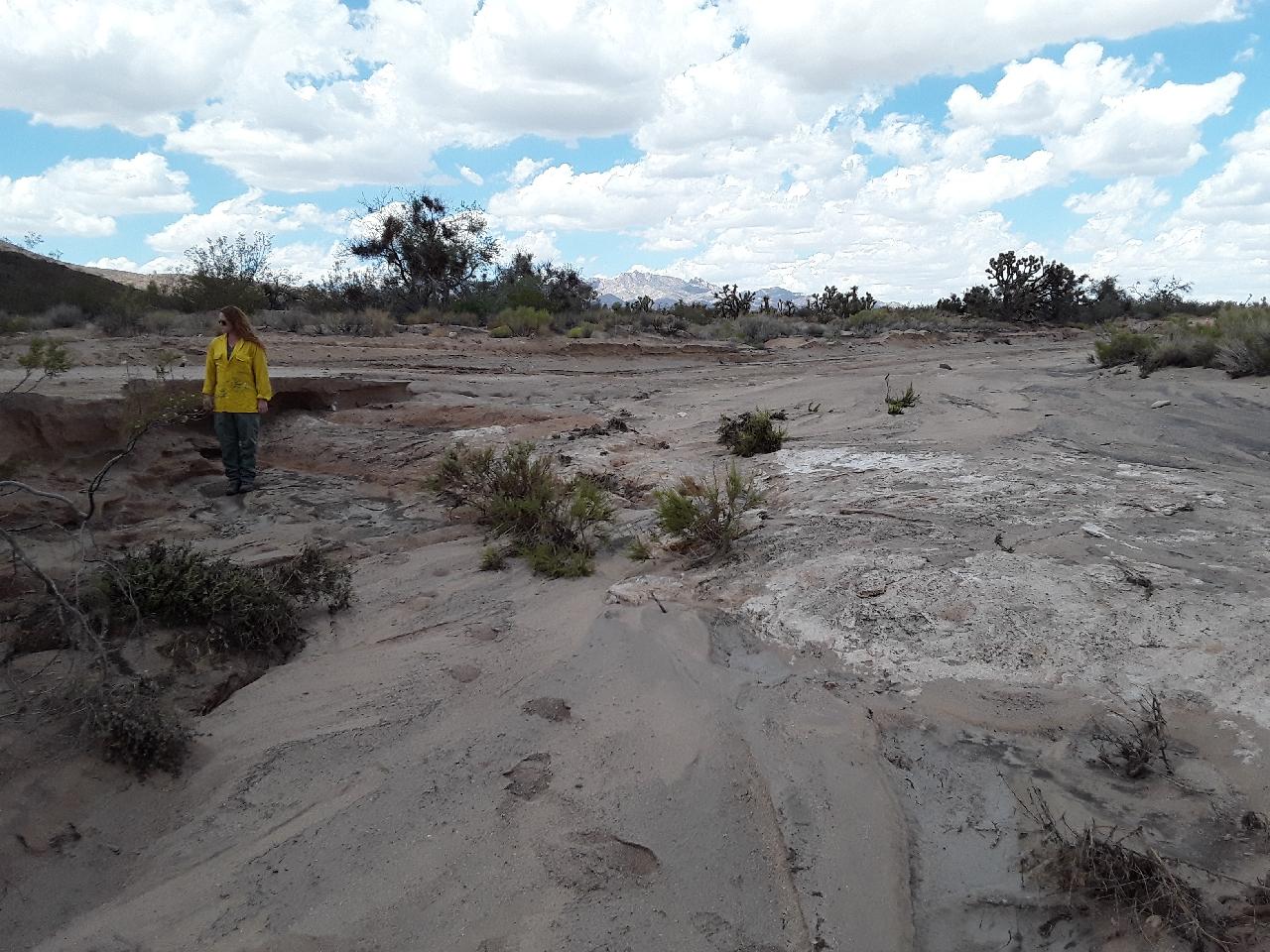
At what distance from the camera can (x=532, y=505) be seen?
5.46m

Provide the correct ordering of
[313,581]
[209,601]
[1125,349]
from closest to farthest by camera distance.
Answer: [209,601] → [313,581] → [1125,349]

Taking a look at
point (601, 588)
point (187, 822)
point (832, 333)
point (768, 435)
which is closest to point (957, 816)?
point (601, 588)

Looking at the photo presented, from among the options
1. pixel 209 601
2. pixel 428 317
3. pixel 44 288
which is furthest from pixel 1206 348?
pixel 44 288

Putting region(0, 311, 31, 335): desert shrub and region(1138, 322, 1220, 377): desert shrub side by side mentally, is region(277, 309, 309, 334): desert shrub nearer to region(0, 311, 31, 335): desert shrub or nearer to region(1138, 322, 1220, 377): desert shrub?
region(0, 311, 31, 335): desert shrub

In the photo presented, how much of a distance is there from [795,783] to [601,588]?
1.86 metres

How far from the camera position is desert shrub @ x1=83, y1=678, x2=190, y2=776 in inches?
122

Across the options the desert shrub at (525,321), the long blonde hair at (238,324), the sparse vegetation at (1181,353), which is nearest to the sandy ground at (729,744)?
the long blonde hair at (238,324)

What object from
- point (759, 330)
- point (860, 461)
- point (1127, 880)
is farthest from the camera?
point (759, 330)

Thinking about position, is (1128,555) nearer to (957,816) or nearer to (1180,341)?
(957,816)

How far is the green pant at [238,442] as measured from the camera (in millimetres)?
6996

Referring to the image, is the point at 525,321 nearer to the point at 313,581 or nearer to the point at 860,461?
the point at 860,461

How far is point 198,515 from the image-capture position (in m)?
6.50

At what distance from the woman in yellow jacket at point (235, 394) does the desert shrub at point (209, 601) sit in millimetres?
2805

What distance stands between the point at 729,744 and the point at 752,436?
4.26 meters
